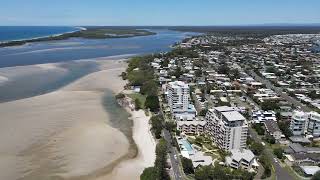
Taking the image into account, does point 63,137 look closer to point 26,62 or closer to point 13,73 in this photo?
point 13,73

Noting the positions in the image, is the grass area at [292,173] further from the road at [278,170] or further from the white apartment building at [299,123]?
the white apartment building at [299,123]

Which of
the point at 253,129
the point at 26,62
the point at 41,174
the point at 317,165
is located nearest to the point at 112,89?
the point at 253,129

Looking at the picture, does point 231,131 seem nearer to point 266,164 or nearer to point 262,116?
point 266,164

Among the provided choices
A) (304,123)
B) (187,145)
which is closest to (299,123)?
(304,123)

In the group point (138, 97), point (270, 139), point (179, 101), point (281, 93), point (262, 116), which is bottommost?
point (281, 93)

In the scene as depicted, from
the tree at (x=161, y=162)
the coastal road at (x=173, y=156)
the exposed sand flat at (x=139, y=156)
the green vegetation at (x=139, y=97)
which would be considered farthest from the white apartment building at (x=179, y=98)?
the tree at (x=161, y=162)

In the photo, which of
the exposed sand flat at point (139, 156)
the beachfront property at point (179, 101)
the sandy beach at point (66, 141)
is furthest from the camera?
the beachfront property at point (179, 101)
